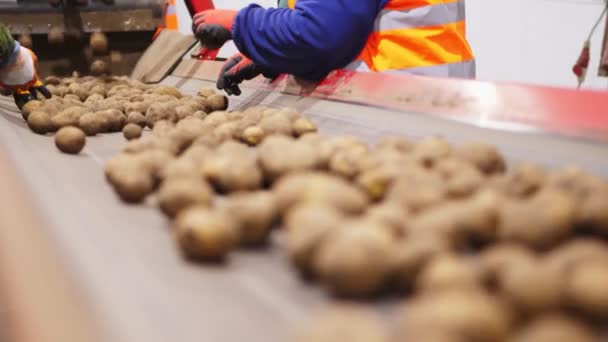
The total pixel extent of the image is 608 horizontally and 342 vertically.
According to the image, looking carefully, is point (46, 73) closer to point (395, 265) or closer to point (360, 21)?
point (360, 21)

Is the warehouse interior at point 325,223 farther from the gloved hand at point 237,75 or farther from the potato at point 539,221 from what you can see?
the gloved hand at point 237,75

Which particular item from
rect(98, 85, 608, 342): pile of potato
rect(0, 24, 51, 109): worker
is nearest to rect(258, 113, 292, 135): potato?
rect(98, 85, 608, 342): pile of potato

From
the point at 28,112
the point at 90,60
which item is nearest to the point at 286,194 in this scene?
the point at 28,112

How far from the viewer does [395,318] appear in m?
0.53

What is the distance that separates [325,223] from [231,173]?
28 centimetres

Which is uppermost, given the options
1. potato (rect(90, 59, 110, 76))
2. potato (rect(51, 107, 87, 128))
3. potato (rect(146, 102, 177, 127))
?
potato (rect(51, 107, 87, 128))

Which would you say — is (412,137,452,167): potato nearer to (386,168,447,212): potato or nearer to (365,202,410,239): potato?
(386,168,447,212): potato

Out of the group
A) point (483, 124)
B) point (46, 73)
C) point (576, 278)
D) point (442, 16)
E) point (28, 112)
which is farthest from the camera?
point (46, 73)

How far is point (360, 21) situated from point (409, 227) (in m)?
1.12

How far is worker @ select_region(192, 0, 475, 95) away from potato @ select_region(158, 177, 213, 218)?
934mm

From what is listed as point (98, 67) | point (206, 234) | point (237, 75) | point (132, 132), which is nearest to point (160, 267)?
point (206, 234)

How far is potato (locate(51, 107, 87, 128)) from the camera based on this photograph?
55.1 inches

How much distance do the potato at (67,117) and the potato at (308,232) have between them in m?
1.00

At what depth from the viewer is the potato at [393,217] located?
24.7 inches
